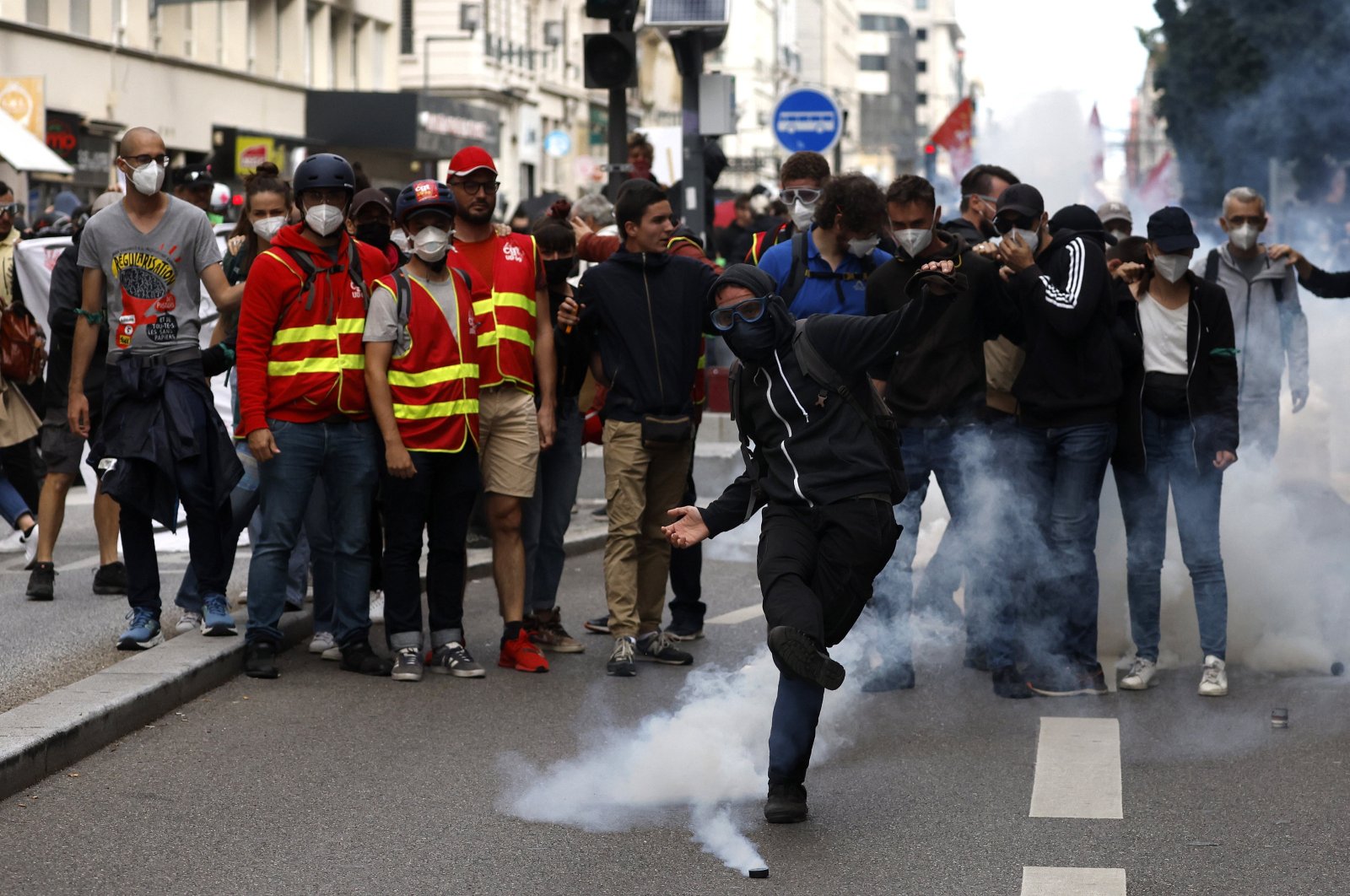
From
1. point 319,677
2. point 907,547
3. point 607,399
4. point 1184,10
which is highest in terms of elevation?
point 1184,10

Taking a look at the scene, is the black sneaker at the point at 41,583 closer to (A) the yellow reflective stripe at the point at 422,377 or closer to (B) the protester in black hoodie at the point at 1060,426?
(A) the yellow reflective stripe at the point at 422,377

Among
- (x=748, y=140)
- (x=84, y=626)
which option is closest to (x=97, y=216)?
(x=84, y=626)

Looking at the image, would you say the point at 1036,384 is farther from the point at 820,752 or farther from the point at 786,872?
the point at 786,872

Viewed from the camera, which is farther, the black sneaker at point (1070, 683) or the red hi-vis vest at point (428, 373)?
the red hi-vis vest at point (428, 373)

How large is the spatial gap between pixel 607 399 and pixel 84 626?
2547 millimetres

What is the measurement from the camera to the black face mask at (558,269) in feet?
27.3

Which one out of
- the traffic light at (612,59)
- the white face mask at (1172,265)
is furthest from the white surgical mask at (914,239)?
the traffic light at (612,59)

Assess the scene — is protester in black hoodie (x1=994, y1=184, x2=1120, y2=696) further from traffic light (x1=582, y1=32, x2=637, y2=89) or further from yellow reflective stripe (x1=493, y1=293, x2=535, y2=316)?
traffic light (x1=582, y1=32, x2=637, y2=89)

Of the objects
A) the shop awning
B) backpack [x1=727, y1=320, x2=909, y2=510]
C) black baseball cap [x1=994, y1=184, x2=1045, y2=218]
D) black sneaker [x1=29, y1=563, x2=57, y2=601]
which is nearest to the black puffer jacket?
black baseball cap [x1=994, y1=184, x2=1045, y2=218]

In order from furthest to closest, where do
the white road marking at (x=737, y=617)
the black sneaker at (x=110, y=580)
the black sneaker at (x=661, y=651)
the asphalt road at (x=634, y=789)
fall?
1. the black sneaker at (x=110, y=580)
2. the white road marking at (x=737, y=617)
3. the black sneaker at (x=661, y=651)
4. the asphalt road at (x=634, y=789)

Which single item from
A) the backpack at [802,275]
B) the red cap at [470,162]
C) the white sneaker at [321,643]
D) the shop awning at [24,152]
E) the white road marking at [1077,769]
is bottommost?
the white sneaker at [321,643]

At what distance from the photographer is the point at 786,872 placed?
16.4 feet

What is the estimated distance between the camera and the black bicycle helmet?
24.0 ft

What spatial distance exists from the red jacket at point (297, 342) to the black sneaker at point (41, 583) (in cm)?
219
